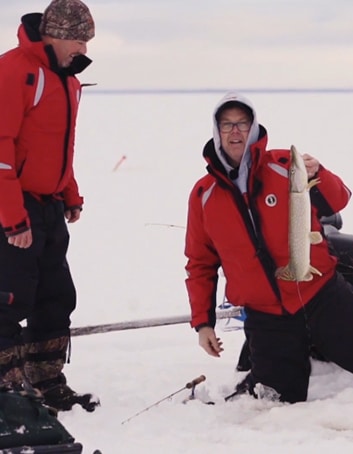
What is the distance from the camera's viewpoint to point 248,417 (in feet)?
11.9

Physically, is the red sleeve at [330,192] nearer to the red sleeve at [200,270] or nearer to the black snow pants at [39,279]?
the red sleeve at [200,270]

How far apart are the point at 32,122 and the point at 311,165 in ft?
3.84

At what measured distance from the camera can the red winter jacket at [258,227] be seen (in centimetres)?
365

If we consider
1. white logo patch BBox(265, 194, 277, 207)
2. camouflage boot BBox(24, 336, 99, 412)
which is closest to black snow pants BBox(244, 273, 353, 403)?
white logo patch BBox(265, 194, 277, 207)

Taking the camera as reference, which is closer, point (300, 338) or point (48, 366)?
point (300, 338)

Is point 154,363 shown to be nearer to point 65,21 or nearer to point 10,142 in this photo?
point 10,142

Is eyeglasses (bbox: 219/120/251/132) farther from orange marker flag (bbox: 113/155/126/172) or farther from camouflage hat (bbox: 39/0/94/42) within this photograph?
orange marker flag (bbox: 113/155/126/172)

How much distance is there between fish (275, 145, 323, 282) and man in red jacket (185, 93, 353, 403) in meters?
0.09

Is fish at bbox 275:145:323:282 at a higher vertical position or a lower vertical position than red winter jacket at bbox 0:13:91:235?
lower

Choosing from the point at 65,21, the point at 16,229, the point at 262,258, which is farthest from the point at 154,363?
the point at 65,21

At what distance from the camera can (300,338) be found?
381 centimetres

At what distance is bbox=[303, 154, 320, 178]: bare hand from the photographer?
11.6 ft

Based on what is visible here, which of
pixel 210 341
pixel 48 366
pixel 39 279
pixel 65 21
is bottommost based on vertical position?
pixel 48 366

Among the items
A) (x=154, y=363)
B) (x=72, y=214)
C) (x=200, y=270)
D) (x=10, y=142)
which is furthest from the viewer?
(x=154, y=363)
